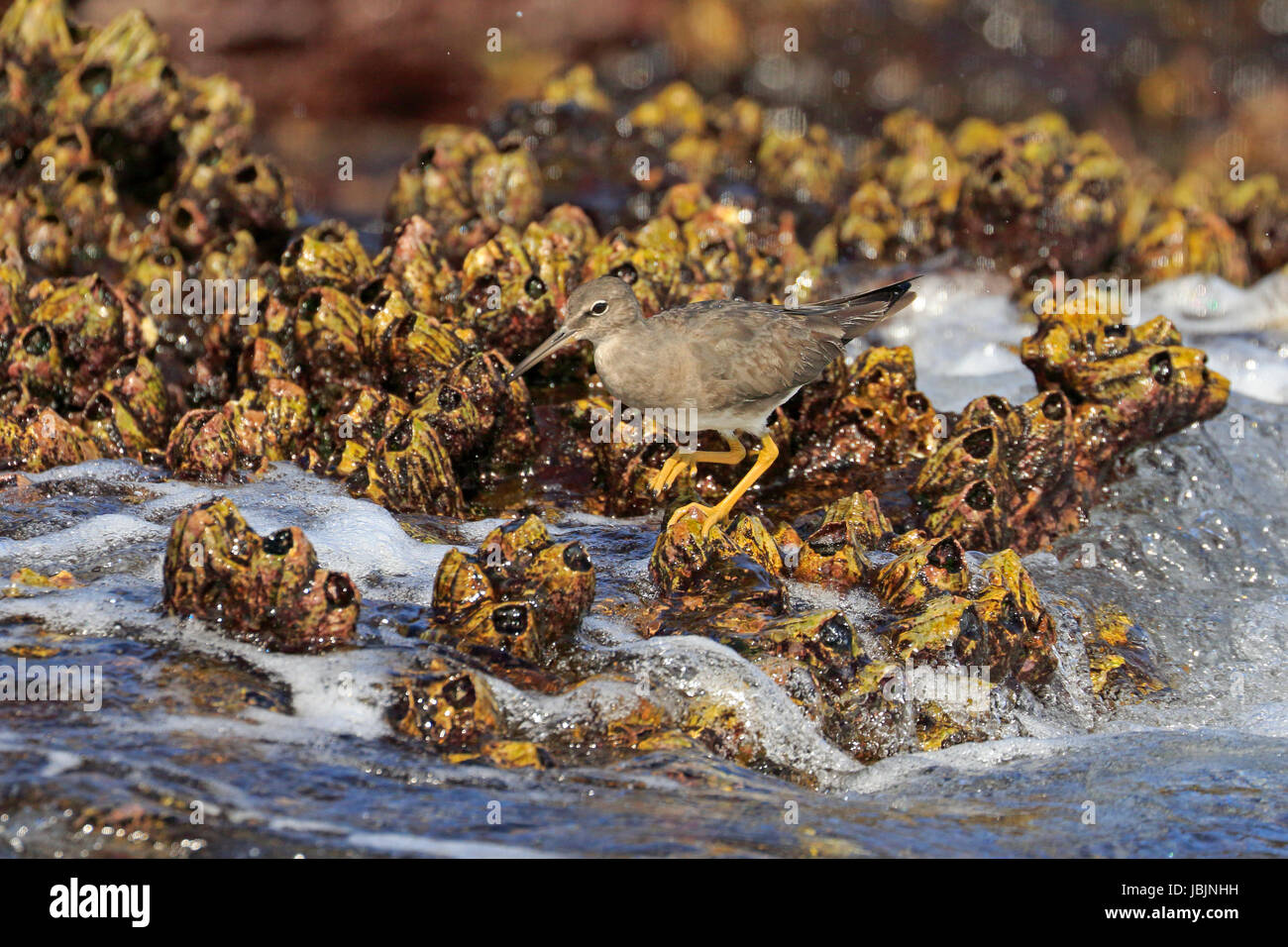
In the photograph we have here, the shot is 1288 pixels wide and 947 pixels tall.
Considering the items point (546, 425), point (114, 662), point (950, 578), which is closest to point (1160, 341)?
point (950, 578)

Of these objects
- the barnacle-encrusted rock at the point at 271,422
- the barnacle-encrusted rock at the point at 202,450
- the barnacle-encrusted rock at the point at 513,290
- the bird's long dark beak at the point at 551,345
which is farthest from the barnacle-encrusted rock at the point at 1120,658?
the barnacle-encrusted rock at the point at 202,450

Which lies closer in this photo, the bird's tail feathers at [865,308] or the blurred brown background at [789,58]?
the bird's tail feathers at [865,308]

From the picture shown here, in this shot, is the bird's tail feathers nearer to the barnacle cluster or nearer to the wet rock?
the barnacle cluster

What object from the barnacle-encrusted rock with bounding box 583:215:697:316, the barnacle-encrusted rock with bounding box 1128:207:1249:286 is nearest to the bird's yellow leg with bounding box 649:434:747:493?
the barnacle-encrusted rock with bounding box 583:215:697:316

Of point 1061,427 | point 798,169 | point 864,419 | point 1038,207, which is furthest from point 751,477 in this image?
point 798,169

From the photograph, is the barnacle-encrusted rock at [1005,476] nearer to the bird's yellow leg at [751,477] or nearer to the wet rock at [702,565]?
the bird's yellow leg at [751,477]

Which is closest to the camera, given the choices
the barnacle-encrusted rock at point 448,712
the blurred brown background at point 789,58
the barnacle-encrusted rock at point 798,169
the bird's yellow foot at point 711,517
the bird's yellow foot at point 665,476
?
the barnacle-encrusted rock at point 448,712
